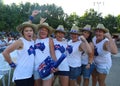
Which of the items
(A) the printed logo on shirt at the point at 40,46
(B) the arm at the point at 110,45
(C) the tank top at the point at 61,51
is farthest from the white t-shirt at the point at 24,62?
(B) the arm at the point at 110,45

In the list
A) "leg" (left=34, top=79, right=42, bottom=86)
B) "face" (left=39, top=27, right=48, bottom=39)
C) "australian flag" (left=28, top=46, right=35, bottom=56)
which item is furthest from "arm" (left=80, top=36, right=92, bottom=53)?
"australian flag" (left=28, top=46, right=35, bottom=56)

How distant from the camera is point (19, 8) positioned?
50.2 metres

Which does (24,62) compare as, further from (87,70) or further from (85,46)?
(87,70)

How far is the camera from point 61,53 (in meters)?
6.26

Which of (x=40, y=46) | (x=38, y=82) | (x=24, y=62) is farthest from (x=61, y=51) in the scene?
(x=24, y=62)

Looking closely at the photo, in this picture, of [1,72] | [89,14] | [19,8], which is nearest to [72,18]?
[89,14]

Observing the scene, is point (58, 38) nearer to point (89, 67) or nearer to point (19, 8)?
point (89, 67)

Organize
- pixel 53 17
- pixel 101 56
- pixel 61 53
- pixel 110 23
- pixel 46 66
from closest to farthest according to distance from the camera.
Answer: pixel 46 66
pixel 61 53
pixel 101 56
pixel 110 23
pixel 53 17

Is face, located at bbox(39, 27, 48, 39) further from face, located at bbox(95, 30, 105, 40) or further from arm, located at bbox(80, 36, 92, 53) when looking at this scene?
→ face, located at bbox(95, 30, 105, 40)

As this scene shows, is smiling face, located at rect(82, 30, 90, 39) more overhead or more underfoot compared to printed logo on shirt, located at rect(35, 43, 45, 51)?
more overhead

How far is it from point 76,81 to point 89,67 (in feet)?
2.33

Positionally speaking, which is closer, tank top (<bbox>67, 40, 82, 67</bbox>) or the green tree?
tank top (<bbox>67, 40, 82, 67</bbox>)

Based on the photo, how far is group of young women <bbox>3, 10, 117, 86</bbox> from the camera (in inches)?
208

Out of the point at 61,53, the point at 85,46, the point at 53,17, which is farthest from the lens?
the point at 53,17
